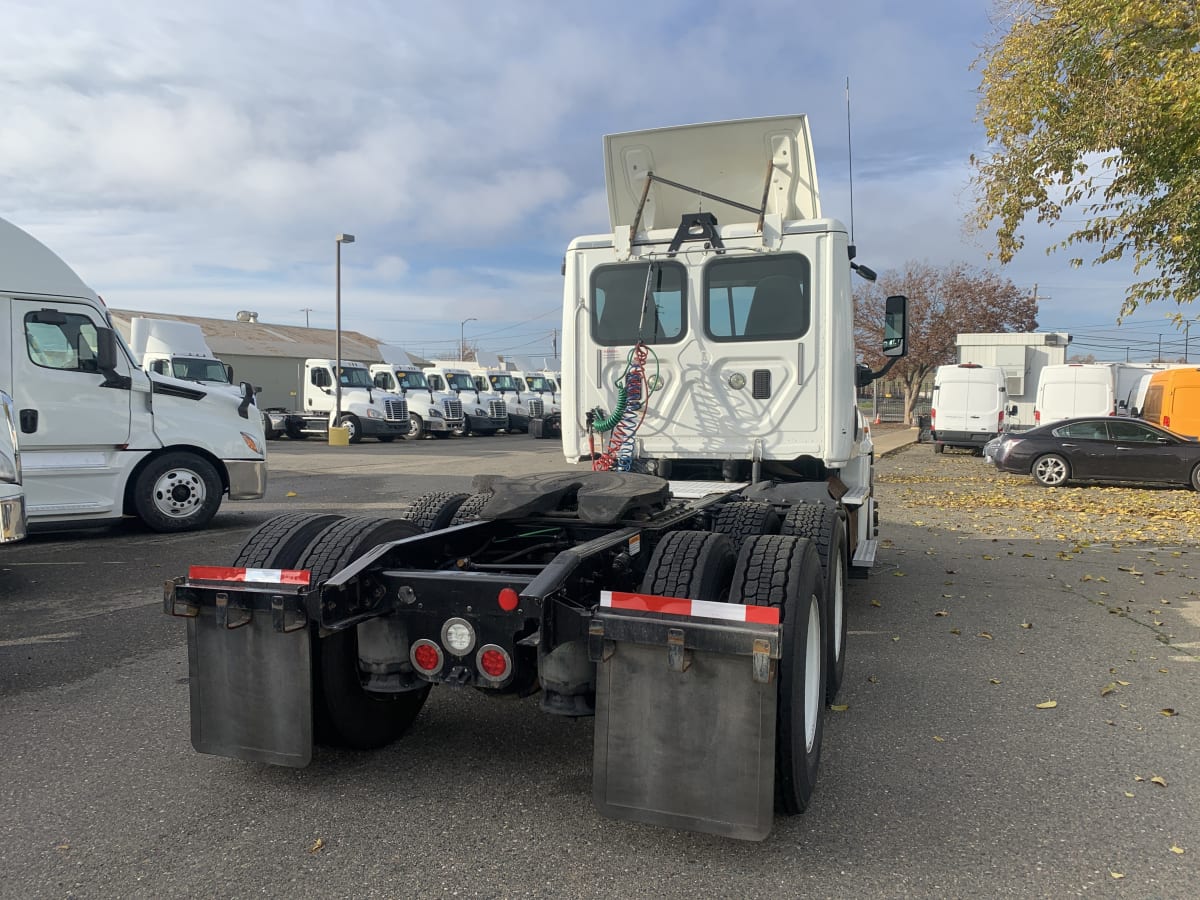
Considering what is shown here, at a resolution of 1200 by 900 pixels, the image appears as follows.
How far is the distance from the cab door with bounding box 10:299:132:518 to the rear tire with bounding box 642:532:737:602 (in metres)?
7.64

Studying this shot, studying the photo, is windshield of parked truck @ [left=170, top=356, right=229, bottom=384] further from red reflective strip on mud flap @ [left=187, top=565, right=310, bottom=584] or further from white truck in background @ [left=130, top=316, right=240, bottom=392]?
red reflective strip on mud flap @ [left=187, top=565, right=310, bottom=584]

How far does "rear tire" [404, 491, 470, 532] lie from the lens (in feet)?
16.3

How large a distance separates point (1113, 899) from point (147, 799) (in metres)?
3.42

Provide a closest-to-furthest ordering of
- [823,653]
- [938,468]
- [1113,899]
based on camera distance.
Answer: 1. [1113,899]
2. [823,653]
3. [938,468]

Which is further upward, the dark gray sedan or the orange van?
the orange van

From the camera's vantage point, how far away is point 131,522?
10.8 m

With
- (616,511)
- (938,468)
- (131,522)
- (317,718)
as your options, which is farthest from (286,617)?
(938,468)

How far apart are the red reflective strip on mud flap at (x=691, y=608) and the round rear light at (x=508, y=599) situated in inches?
13.3

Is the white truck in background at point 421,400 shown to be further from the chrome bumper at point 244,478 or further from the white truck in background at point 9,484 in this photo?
the white truck in background at point 9,484

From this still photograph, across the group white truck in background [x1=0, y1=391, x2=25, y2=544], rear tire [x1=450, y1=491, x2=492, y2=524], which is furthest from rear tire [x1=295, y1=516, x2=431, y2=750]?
white truck in background [x1=0, y1=391, x2=25, y2=544]

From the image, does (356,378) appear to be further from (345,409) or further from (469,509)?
(469,509)

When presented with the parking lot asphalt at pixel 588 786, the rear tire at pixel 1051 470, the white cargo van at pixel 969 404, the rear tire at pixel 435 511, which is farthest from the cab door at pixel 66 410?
the white cargo van at pixel 969 404

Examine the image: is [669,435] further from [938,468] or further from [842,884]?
[938,468]

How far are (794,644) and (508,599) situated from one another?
3.38 feet
